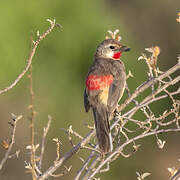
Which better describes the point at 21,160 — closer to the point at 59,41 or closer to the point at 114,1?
the point at 59,41

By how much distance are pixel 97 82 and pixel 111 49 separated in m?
0.81

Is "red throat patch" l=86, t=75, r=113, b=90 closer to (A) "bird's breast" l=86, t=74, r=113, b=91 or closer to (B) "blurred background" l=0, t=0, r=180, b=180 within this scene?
(A) "bird's breast" l=86, t=74, r=113, b=91

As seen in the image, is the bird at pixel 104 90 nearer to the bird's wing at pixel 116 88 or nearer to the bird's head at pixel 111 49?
the bird's wing at pixel 116 88

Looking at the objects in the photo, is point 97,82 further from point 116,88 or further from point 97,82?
point 116,88

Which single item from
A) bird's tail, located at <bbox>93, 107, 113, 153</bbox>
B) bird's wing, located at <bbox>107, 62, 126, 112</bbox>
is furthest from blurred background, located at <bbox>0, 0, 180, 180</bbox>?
bird's tail, located at <bbox>93, 107, 113, 153</bbox>

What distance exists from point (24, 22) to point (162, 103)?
13.2 ft

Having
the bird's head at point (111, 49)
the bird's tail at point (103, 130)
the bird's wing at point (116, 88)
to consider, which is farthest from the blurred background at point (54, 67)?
the bird's tail at point (103, 130)

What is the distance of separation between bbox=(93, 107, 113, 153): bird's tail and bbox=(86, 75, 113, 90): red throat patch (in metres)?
0.27

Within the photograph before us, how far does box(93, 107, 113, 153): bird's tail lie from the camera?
465 cm

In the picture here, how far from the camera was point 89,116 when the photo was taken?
11117 mm

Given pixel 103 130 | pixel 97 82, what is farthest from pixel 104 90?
pixel 103 130

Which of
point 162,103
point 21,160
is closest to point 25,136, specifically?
point 21,160

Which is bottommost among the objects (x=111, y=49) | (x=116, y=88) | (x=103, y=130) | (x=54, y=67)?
(x=103, y=130)

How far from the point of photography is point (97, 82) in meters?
5.67
